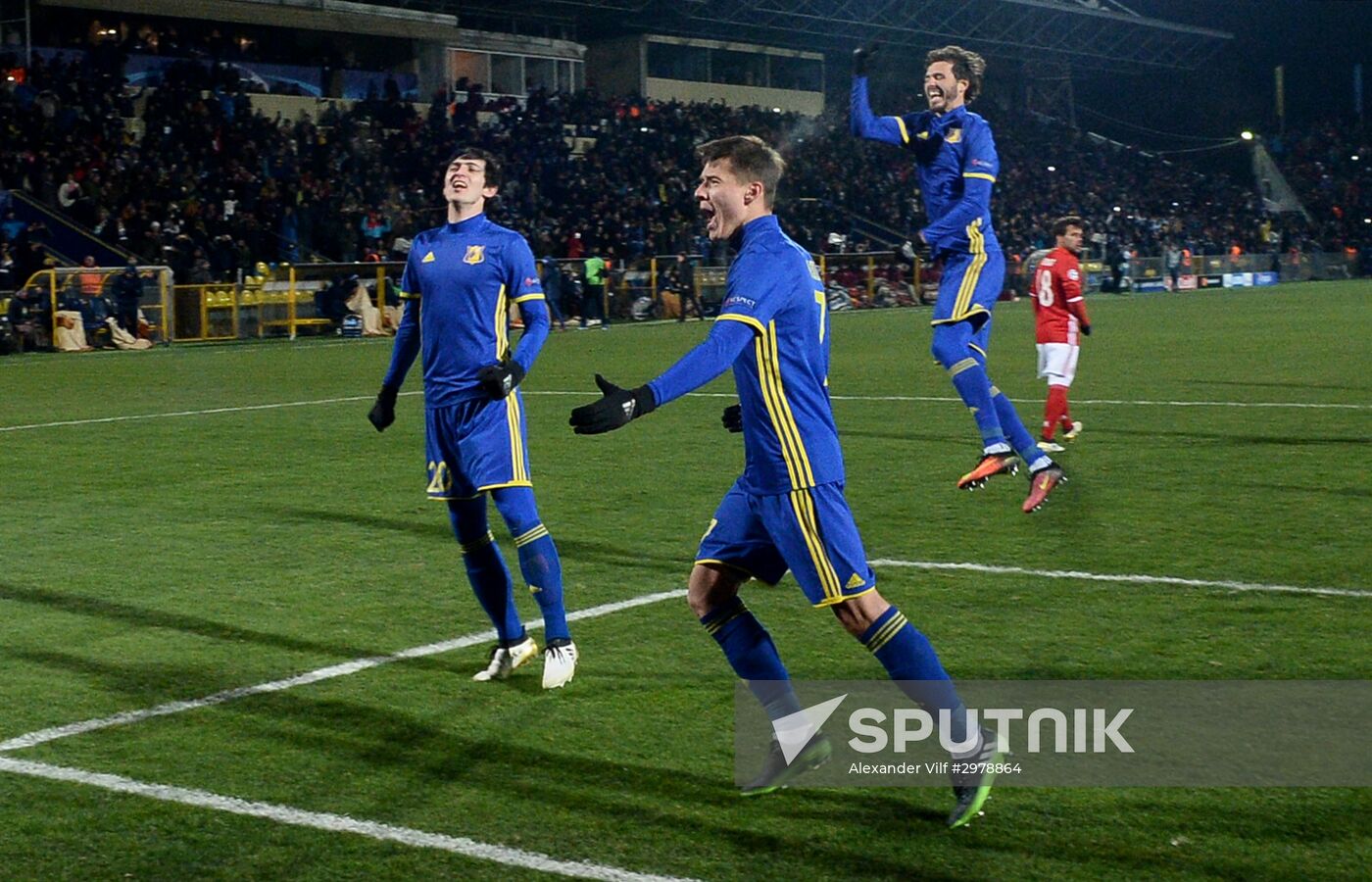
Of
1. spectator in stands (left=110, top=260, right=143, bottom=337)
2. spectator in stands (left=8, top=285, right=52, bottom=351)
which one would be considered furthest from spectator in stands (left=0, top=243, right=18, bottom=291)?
spectator in stands (left=110, top=260, right=143, bottom=337)

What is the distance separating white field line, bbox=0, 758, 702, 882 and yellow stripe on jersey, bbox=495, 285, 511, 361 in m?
2.13

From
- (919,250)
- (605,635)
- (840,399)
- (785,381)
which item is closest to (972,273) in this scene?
(919,250)

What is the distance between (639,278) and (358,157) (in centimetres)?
789

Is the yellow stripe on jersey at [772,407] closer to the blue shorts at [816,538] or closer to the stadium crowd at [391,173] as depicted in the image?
the blue shorts at [816,538]

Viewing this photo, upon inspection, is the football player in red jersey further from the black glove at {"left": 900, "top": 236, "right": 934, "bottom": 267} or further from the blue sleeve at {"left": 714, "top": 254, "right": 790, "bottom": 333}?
the blue sleeve at {"left": 714, "top": 254, "right": 790, "bottom": 333}

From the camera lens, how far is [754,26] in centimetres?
5762

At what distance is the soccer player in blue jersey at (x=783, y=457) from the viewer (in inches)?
172

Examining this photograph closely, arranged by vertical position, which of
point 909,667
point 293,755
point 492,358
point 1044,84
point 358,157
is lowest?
point 293,755

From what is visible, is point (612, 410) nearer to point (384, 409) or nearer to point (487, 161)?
point (487, 161)

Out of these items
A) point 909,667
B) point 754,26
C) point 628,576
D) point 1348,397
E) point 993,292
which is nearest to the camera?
point 909,667

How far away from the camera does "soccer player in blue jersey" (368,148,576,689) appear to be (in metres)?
6.00

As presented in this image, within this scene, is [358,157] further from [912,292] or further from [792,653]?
[792,653]

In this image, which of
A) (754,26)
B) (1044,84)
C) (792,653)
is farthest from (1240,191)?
(792,653)

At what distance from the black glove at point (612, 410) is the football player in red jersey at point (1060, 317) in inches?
371
